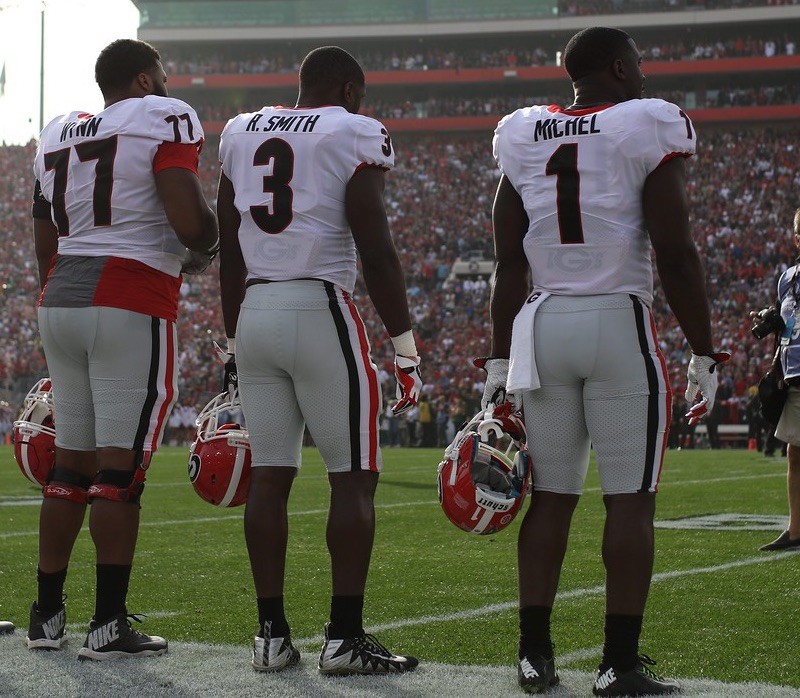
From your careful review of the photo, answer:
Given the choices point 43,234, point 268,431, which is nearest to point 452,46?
point 43,234

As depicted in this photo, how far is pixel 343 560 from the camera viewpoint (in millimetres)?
3516

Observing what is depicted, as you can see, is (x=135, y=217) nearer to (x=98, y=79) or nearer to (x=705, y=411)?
(x=98, y=79)

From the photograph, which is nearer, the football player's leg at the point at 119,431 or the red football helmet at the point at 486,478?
the red football helmet at the point at 486,478

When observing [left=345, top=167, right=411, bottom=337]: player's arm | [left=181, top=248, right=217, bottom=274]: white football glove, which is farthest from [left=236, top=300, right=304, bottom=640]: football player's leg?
[left=181, top=248, right=217, bottom=274]: white football glove

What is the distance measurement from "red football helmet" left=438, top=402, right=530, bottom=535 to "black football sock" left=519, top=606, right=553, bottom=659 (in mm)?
240

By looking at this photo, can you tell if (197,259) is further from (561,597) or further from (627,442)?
(561,597)

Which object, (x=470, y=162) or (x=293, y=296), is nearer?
(x=293, y=296)

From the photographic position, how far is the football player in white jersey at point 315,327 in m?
3.55

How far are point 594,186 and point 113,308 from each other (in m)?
1.51

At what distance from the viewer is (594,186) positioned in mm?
3273

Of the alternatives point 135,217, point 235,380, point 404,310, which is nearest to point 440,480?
point 404,310

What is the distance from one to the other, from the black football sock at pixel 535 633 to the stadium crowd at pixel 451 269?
19.1 m

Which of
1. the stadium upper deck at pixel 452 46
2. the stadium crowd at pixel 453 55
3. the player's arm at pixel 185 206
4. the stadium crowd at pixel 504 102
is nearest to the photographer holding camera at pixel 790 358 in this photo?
the player's arm at pixel 185 206

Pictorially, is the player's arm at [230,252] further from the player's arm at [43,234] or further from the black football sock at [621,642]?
the black football sock at [621,642]
